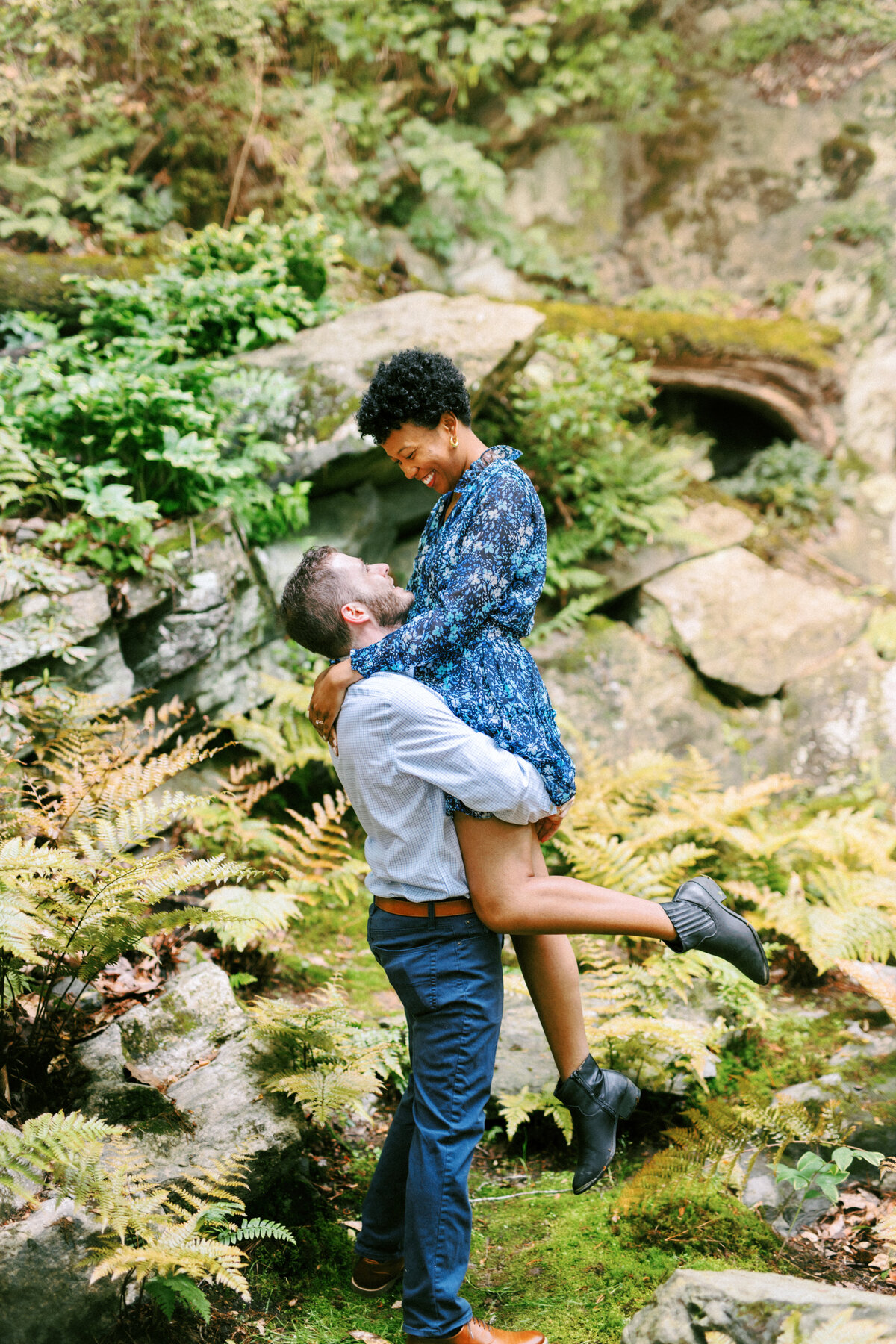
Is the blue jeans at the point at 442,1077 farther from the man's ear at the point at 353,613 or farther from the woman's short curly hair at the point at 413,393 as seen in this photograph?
the woman's short curly hair at the point at 413,393

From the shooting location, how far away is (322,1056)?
2.91 meters

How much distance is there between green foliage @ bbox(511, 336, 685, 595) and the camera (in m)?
6.73

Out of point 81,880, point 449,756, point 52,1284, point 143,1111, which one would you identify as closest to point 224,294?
point 81,880

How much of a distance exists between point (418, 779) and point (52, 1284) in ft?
4.74

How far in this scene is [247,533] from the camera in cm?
516

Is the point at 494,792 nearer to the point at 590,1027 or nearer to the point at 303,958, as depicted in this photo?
the point at 590,1027

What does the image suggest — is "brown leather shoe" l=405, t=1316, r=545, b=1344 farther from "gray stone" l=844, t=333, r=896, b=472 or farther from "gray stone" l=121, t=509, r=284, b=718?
"gray stone" l=844, t=333, r=896, b=472

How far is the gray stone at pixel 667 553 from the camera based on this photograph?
23.3ft

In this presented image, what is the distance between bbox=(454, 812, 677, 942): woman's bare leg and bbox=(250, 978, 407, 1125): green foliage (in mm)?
923

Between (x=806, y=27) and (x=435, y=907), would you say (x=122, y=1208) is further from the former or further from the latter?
(x=806, y=27)

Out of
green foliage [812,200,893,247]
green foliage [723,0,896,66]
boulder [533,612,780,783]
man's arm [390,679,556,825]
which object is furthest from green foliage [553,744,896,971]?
green foliage [723,0,896,66]

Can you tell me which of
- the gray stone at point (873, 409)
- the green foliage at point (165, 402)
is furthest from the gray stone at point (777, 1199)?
the gray stone at point (873, 409)

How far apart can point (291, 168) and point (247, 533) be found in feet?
13.5

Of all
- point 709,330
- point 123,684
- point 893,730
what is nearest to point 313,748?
point 123,684
